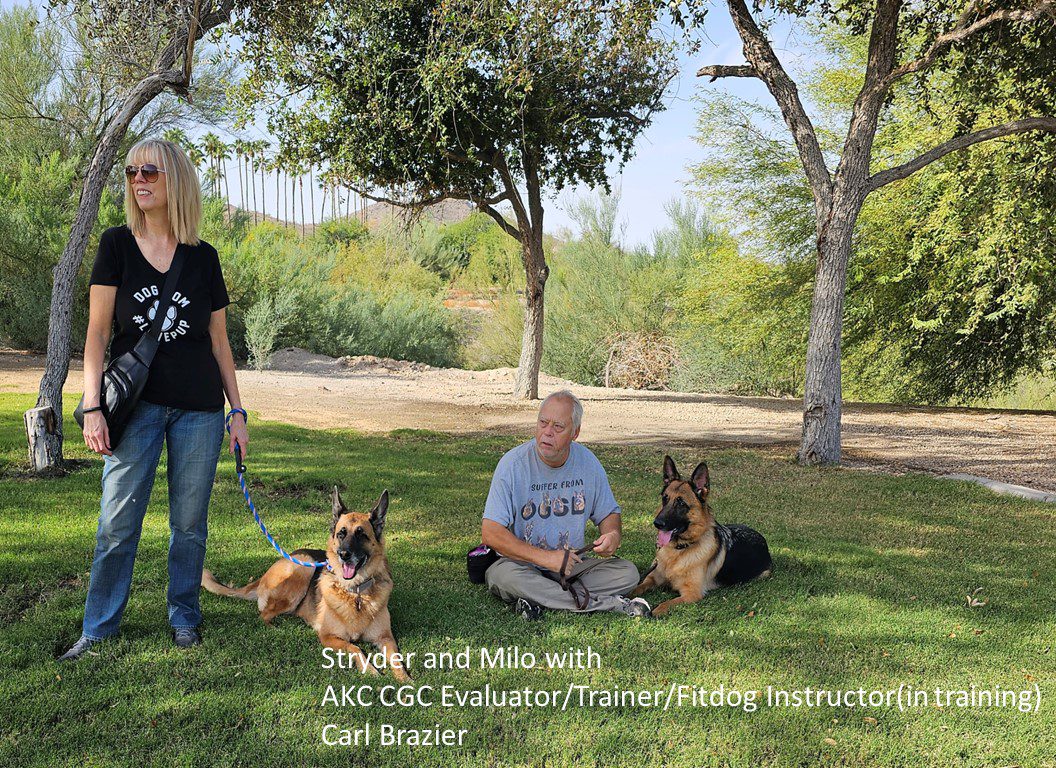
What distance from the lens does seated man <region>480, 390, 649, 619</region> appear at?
14.4 ft

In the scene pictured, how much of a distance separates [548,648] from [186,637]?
170cm

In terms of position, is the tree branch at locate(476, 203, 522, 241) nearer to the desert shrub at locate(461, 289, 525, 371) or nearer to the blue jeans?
the desert shrub at locate(461, 289, 525, 371)

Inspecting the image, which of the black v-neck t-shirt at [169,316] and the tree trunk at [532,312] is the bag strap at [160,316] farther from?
the tree trunk at [532,312]

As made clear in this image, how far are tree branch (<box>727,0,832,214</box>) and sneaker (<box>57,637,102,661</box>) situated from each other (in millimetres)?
8787

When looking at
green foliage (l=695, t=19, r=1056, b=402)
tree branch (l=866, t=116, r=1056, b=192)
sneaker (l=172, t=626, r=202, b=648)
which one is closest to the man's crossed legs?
sneaker (l=172, t=626, r=202, b=648)

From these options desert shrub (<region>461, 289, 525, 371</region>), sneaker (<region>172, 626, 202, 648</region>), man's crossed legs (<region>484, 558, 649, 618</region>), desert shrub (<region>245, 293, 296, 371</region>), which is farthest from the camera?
desert shrub (<region>461, 289, 525, 371</region>)

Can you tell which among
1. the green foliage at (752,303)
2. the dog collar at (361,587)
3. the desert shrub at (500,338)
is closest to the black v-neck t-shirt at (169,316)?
the dog collar at (361,587)

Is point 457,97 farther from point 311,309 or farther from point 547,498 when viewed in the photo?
point 311,309

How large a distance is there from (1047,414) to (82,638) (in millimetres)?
18396

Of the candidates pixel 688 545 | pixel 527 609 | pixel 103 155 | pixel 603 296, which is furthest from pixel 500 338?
pixel 527 609

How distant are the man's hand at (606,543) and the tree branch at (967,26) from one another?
746cm

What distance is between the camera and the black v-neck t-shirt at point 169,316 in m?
3.48

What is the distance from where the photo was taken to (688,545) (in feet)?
15.8

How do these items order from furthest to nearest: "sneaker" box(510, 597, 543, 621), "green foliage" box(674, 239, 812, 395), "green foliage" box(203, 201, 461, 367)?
"green foliage" box(203, 201, 461, 367), "green foliage" box(674, 239, 812, 395), "sneaker" box(510, 597, 543, 621)
